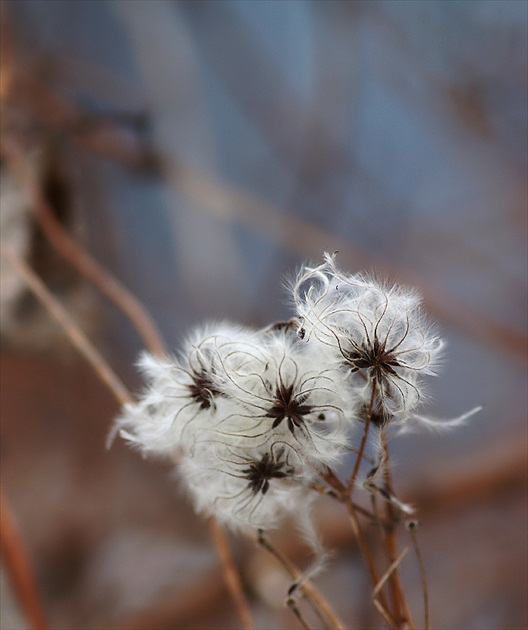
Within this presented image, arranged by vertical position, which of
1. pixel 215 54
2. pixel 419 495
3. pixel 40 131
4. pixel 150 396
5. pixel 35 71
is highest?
pixel 215 54

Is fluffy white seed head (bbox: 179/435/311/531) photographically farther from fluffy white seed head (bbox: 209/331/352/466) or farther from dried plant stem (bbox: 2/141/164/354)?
dried plant stem (bbox: 2/141/164/354)

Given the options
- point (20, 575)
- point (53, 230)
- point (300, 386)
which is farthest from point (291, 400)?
point (53, 230)

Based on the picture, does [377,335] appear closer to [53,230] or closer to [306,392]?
[306,392]

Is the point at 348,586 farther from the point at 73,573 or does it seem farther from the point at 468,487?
the point at 73,573

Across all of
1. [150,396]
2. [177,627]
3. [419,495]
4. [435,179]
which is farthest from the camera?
[435,179]

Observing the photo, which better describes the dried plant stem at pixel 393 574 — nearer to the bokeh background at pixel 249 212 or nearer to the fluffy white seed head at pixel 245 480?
the fluffy white seed head at pixel 245 480

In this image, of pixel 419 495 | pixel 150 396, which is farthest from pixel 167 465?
pixel 150 396
